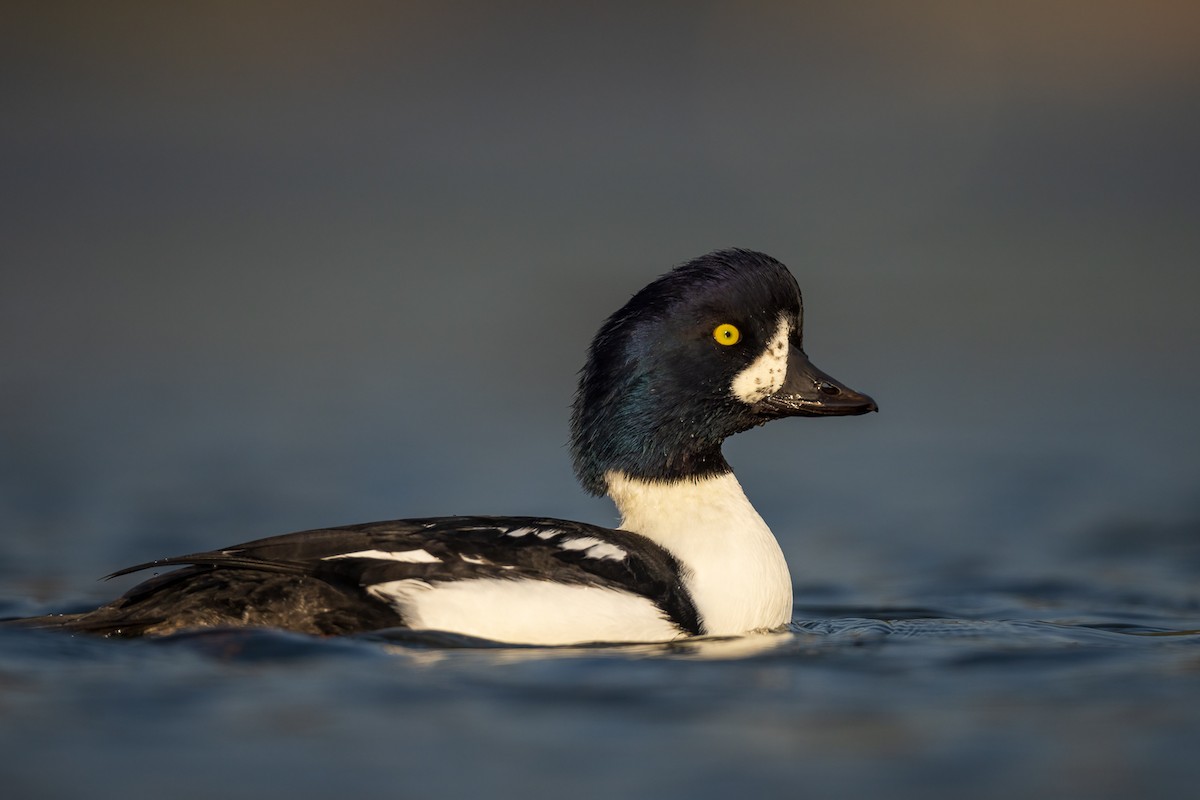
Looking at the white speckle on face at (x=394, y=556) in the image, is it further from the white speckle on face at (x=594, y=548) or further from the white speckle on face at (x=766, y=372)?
the white speckle on face at (x=766, y=372)

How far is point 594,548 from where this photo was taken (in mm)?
7359

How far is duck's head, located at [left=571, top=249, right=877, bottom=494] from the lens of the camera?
7922 mm

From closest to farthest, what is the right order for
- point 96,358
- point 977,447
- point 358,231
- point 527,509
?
point 527,509 < point 977,447 < point 96,358 < point 358,231

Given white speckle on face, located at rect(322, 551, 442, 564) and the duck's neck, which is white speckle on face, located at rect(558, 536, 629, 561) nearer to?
the duck's neck

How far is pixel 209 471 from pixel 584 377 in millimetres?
4515

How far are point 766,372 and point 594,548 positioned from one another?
1.24 m

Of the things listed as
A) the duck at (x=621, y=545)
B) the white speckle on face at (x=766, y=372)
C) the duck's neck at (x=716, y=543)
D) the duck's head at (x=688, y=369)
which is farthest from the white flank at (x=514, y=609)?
the white speckle on face at (x=766, y=372)

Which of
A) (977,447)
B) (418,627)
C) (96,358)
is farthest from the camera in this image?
(96,358)

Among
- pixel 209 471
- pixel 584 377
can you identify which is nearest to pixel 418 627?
pixel 584 377

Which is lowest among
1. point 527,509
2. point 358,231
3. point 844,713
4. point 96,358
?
point 844,713

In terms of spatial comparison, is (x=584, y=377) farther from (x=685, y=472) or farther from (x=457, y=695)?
(x=457, y=695)

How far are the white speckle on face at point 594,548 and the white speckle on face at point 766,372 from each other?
1029 mm

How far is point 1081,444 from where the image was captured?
1266 centimetres

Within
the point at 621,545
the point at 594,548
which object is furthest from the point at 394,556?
the point at 621,545
